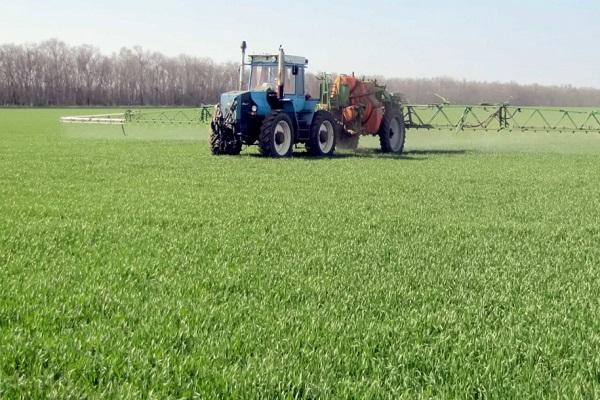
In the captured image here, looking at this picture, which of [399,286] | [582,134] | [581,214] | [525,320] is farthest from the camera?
[582,134]

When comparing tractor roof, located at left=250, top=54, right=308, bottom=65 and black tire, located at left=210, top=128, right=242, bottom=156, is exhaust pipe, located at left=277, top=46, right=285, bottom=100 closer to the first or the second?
tractor roof, located at left=250, top=54, right=308, bottom=65

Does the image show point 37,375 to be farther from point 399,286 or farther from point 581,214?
point 581,214

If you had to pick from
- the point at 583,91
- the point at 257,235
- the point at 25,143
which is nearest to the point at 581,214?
the point at 257,235

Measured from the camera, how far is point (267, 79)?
19.1 metres

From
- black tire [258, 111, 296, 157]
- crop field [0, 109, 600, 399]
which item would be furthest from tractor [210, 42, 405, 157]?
crop field [0, 109, 600, 399]

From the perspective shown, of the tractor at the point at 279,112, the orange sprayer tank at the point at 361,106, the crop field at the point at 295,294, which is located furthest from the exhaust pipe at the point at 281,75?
the crop field at the point at 295,294

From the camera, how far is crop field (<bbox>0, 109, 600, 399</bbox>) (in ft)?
12.4

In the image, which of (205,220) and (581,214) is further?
(581,214)

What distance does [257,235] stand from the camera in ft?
26.3

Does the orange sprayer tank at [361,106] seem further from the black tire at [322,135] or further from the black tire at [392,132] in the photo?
the black tire at [322,135]

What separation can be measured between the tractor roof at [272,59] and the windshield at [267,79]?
0.44ft

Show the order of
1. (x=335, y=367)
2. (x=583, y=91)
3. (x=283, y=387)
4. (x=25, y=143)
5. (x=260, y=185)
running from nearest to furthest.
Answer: (x=283, y=387) < (x=335, y=367) < (x=260, y=185) < (x=25, y=143) < (x=583, y=91)

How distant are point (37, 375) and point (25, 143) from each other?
24046 mm

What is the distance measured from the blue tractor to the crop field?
21.2 ft
